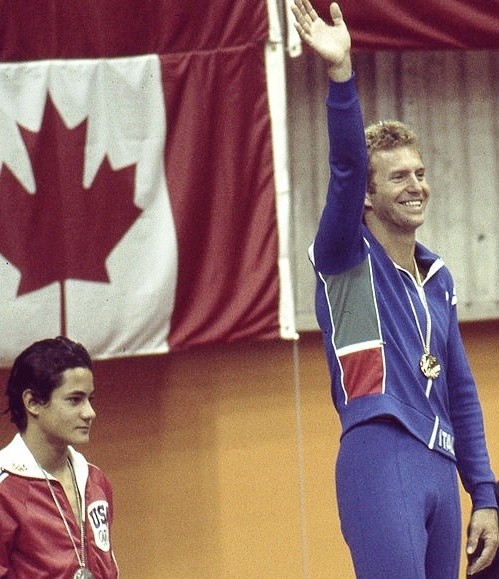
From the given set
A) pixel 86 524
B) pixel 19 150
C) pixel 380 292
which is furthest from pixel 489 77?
pixel 86 524

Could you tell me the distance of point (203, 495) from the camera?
4586 millimetres

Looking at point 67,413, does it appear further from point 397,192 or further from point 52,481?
point 397,192

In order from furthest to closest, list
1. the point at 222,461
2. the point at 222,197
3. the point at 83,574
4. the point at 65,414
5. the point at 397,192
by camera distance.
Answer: the point at 222,461, the point at 222,197, the point at 65,414, the point at 83,574, the point at 397,192

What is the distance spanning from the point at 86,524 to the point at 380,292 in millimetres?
963

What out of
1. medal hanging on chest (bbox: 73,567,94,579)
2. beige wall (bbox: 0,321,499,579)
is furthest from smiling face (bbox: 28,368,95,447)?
beige wall (bbox: 0,321,499,579)

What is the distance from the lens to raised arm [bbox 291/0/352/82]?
2701 mm

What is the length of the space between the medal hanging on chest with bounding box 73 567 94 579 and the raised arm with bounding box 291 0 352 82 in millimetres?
1321

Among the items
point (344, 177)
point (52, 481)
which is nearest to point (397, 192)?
point (344, 177)

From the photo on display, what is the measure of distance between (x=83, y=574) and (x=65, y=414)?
1.30 feet

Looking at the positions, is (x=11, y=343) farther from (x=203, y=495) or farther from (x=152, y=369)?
(x=203, y=495)

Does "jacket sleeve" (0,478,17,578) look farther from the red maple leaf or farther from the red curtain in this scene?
the red curtain

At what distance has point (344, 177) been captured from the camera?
107 inches

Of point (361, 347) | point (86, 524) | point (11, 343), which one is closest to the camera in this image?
point (361, 347)

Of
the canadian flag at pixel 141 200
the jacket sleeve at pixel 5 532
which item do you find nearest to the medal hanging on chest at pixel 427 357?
the jacket sleeve at pixel 5 532
